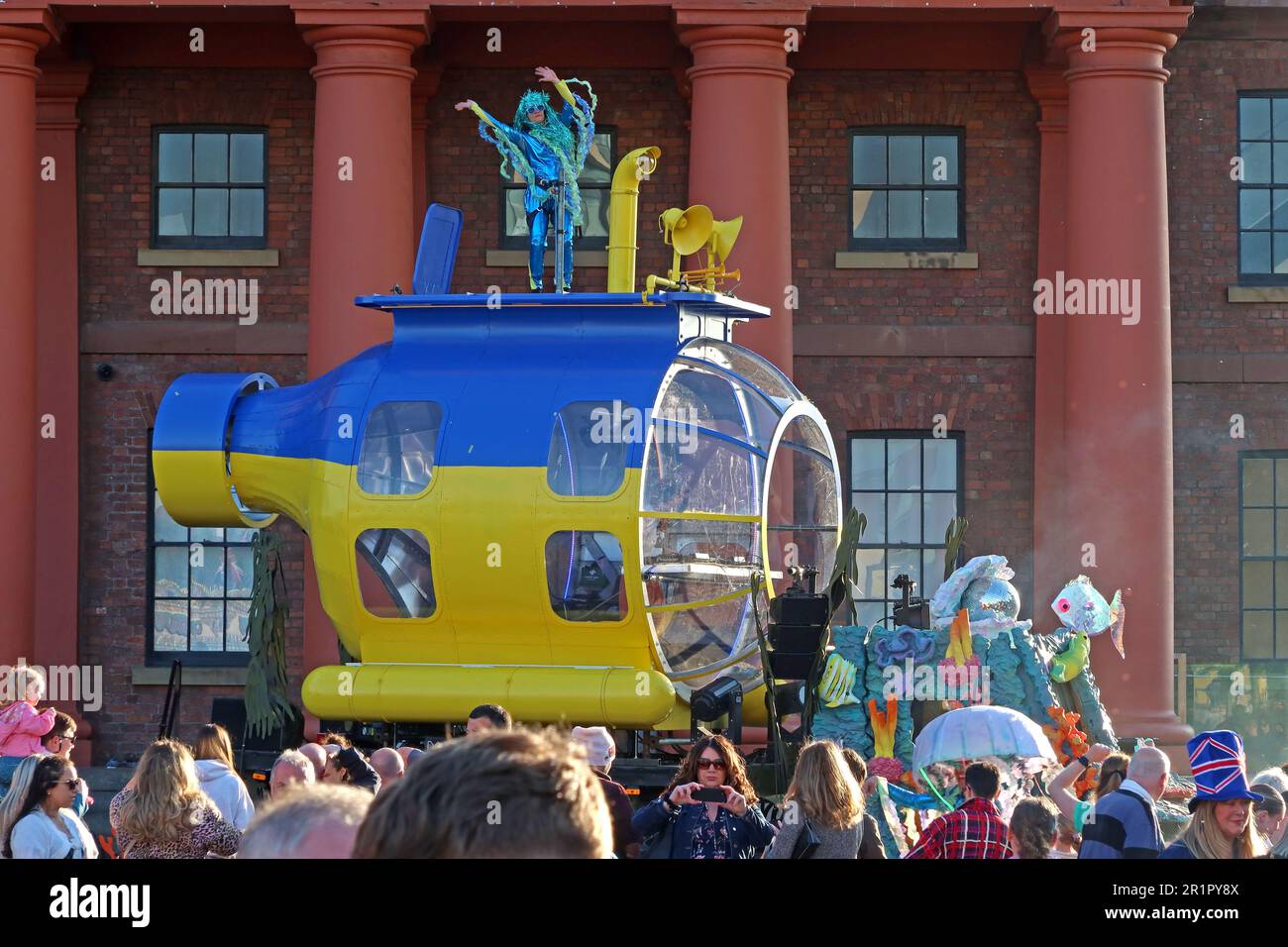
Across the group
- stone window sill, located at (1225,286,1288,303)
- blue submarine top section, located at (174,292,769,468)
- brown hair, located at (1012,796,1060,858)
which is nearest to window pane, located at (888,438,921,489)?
stone window sill, located at (1225,286,1288,303)

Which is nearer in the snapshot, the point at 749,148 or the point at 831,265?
the point at 749,148

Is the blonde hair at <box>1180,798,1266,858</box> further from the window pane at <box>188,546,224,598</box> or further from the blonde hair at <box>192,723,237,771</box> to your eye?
the window pane at <box>188,546,224,598</box>

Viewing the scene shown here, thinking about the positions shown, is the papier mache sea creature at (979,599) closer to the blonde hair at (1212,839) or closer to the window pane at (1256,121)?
the blonde hair at (1212,839)

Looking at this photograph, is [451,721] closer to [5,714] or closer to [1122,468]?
[5,714]

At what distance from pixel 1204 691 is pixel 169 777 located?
13868 mm

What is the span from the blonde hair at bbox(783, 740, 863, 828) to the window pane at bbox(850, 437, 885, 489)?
41.1 ft

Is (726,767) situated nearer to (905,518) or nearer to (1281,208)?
(905,518)

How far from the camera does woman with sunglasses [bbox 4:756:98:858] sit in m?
7.33

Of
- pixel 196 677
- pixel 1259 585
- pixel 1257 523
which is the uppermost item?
pixel 1257 523

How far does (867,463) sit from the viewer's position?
20266 mm

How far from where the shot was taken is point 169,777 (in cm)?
731

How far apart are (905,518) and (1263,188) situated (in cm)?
468

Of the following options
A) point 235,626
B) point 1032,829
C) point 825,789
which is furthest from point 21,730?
point 235,626
